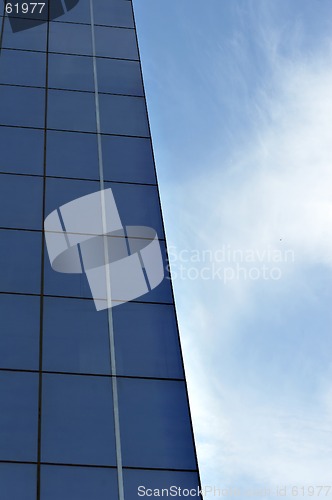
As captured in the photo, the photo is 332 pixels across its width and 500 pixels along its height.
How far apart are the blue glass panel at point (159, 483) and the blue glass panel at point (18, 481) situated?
4.18 ft

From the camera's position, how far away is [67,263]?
13.3m

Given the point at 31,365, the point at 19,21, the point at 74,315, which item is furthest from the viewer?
the point at 19,21

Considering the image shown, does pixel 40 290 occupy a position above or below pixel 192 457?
above

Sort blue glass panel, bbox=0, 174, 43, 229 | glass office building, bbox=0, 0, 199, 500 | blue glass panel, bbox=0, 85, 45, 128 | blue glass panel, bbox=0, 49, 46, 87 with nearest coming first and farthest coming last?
1. glass office building, bbox=0, 0, 199, 500
2. blue glass panel, bbox=0, 174, 43, 229
3. blue glass panel, bbox=0, 85, 45, 128
4. blue glass panel, bbox=0, 49, 46, 87

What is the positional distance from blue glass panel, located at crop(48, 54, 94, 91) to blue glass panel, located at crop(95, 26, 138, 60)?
61cm

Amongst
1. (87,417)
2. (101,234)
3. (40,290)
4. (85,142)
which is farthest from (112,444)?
(85,142)

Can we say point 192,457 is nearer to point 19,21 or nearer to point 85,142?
point 85,142

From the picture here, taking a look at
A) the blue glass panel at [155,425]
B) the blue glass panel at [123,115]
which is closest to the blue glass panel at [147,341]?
the blue glass panel at [155,425]

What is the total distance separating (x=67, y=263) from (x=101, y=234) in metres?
1.03

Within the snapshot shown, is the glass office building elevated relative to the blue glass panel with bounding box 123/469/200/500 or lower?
elevated

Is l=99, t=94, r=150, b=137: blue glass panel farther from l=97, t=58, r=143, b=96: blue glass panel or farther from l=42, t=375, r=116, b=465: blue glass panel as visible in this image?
l=42, t=375, r=116, b=465: blue glass panel

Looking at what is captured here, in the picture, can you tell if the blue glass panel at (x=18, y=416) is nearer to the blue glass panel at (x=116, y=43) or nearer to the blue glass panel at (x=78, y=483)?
the blue glass panel at (x=78, y=483)

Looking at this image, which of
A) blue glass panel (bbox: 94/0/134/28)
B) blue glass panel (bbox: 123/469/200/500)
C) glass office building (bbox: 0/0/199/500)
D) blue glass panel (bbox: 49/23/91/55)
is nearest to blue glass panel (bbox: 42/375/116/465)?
glass office building (bbox: 0/0/199/500)

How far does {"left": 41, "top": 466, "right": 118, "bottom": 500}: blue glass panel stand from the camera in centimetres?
1039
